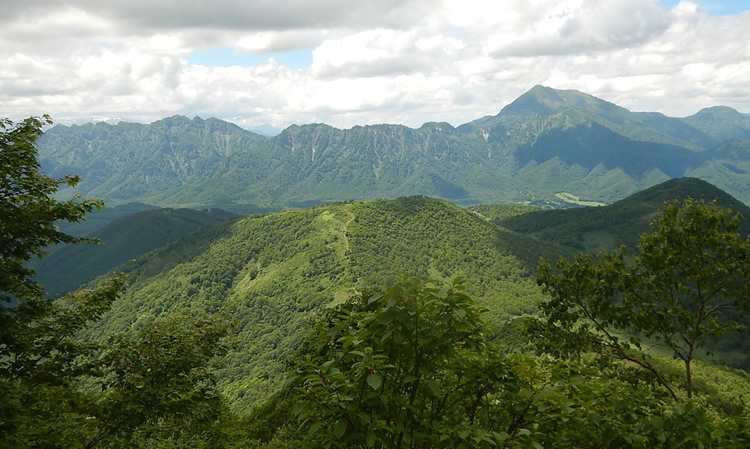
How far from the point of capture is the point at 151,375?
1684 cm

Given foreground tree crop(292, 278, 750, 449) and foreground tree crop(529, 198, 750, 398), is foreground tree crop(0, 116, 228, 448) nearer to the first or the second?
foreground tree crop(292, 278, 750, 449)

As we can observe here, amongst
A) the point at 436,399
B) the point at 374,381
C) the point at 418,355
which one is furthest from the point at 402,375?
the point at 374,381

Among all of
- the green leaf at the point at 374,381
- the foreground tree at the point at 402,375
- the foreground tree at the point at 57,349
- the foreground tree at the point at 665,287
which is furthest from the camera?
the foreground tree at the point at 665,287

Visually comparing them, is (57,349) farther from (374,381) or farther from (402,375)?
(374,381)

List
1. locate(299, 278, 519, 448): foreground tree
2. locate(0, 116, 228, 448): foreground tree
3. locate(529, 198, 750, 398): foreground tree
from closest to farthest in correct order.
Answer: locate(299, 278, 519, 448): foreground tree < locate(0, 116, 228, 448): foreground tree < locate(529, 198, 750, 398): foreground tree

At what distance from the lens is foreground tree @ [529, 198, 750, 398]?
48.0 ft

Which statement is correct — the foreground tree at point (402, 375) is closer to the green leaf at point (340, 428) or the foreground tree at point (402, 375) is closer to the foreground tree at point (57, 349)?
the green leaf at point (340, 428)

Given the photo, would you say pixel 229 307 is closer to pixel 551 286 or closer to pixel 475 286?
pixel 551 286

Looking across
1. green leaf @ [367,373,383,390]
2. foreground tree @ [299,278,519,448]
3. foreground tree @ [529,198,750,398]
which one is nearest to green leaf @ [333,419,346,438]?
foreground tree @ [299,278,519,448]

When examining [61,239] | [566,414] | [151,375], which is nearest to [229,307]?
[151,375]

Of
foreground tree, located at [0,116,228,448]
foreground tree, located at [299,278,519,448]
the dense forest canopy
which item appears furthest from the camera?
foreground tree, located at [0,116,228,448]

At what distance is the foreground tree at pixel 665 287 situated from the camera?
1462 centimetres

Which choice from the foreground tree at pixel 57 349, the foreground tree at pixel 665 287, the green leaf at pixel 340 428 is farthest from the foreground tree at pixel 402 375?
the foreground tree at pixel 57 349

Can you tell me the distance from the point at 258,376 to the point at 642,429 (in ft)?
512
